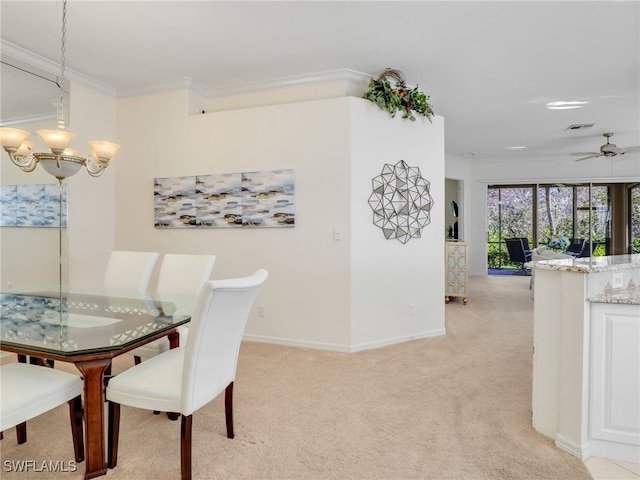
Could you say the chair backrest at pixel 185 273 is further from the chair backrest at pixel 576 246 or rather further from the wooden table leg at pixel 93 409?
the chair backrest at pixel 576 246

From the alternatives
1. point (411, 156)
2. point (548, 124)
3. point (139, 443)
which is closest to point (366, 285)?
point (411, 156)

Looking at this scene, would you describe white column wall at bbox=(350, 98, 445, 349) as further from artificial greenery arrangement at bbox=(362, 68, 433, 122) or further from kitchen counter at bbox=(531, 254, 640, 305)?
kitchen counter at bbox=(531, 254, 640, 305)

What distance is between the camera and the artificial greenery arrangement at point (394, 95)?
358cm

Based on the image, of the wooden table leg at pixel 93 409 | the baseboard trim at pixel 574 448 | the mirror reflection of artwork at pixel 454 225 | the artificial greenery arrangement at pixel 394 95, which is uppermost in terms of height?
the artificial greenery arrangement at pixel 394 95

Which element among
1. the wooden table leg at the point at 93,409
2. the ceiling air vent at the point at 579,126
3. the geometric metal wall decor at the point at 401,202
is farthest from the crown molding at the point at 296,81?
the ceiling air vent at the point at 579,126

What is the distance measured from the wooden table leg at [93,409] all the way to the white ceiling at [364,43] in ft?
7.84

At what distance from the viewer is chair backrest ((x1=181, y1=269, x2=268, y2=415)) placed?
5.24ft

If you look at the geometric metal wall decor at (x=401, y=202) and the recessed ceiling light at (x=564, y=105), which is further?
the recessed ceiling light at (x=564, y=105)

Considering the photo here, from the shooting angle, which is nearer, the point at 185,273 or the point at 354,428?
the point at 354,428

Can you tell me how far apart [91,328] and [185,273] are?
3.28ft

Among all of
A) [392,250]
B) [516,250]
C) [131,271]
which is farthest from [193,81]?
[516,250]

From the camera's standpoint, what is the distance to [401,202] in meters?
3.82

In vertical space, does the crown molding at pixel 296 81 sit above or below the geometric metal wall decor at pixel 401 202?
above

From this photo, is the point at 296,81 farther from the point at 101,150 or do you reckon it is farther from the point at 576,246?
the point at 576,246
